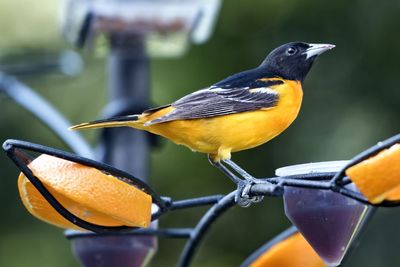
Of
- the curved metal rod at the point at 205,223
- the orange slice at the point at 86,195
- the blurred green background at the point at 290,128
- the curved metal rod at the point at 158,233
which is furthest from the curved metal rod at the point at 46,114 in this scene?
the blurred green background at the point at 290,128

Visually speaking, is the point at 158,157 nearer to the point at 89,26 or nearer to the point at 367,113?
the point at 367,113

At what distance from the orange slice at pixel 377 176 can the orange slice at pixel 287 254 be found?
0.83 metres

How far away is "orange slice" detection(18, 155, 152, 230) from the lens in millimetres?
2086

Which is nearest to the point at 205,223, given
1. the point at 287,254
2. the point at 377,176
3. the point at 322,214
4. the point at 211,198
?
the point at 211,198

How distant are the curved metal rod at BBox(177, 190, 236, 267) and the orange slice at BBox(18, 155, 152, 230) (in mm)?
252

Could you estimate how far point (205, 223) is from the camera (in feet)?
8.30

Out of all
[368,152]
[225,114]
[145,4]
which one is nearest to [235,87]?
[225,114]

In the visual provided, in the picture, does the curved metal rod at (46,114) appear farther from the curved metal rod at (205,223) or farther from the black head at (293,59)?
the black head at (293,59)

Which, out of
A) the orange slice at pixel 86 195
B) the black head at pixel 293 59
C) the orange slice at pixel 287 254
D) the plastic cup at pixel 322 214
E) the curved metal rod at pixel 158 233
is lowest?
the orange slice at pixel 287 254

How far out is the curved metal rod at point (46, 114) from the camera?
3016 millimetres

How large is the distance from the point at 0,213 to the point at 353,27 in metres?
2.68

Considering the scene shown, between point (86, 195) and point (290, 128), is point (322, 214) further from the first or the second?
point (290, 128)

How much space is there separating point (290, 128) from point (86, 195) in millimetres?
3409

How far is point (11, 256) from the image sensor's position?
5789 millimetres
